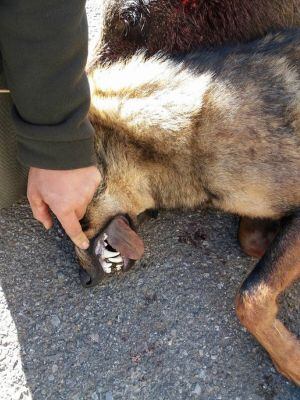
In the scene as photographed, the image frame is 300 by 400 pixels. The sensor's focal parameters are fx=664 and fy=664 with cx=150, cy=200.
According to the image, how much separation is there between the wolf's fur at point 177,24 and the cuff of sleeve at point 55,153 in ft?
3.06

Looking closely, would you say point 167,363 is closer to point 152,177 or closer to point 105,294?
→ point 105,294

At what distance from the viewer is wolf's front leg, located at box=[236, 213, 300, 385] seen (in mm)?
3016

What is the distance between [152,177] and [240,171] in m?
0.46

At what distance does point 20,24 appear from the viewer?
2.42m

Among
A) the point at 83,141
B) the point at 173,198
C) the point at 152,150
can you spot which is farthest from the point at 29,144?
the point at 173,198

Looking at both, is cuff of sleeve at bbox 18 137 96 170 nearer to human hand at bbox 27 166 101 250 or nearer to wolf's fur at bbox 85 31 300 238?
human hand at bbox 27 166 101 250

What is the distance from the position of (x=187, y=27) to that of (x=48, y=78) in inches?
54.0

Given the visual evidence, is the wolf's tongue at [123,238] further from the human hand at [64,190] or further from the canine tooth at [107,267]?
the human hand at [64,190]

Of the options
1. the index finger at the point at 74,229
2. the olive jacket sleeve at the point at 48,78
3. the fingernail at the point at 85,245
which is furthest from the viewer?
the fingernail at the point at 85,245

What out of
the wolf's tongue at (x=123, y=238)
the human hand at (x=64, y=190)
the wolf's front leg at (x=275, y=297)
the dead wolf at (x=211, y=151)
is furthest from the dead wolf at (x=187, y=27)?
the human hand at (x=64, y=190)

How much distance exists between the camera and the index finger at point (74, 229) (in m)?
2.97

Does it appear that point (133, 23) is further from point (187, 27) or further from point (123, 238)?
point (123, 238)

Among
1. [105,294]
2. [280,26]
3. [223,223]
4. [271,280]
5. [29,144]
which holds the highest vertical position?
[280,26]

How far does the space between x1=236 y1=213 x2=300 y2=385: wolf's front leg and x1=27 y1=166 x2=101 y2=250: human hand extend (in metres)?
0.85
